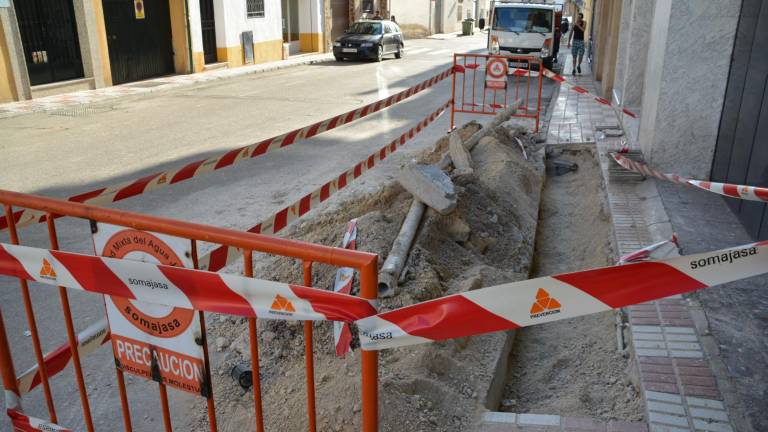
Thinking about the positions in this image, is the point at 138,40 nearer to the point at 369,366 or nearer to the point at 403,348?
the point at 403,348

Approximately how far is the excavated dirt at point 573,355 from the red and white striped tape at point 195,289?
2.23m

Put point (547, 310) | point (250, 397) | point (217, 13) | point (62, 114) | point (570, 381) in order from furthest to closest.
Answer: point (217, 13) → point (62, 114) → point (570, 381) → point (250, 397) → point (547, 310)

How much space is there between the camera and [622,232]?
20.0 feet

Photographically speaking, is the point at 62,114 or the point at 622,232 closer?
the point at 622,232

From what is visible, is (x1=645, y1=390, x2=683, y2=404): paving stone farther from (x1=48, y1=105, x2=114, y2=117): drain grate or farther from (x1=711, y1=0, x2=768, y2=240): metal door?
(x1=48, y1=105, x2=114, y2=117): drain grate

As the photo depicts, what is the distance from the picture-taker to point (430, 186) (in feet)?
19.4

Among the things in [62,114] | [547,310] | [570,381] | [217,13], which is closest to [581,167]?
[570,381]

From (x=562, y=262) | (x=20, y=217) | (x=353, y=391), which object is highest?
(x=20, y=217)

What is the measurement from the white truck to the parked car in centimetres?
580

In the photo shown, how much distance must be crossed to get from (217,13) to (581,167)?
17767 mm

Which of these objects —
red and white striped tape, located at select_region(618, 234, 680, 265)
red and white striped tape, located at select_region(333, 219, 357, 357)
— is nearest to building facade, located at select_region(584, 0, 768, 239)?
red and white striped tape, located at select_region(618, 234, 680, 265)

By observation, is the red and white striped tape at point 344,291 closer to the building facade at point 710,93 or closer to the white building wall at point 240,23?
the building facade at point 710,93

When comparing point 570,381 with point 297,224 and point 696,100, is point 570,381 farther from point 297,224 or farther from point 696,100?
point 696,100

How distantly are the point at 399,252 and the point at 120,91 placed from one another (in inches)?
602
